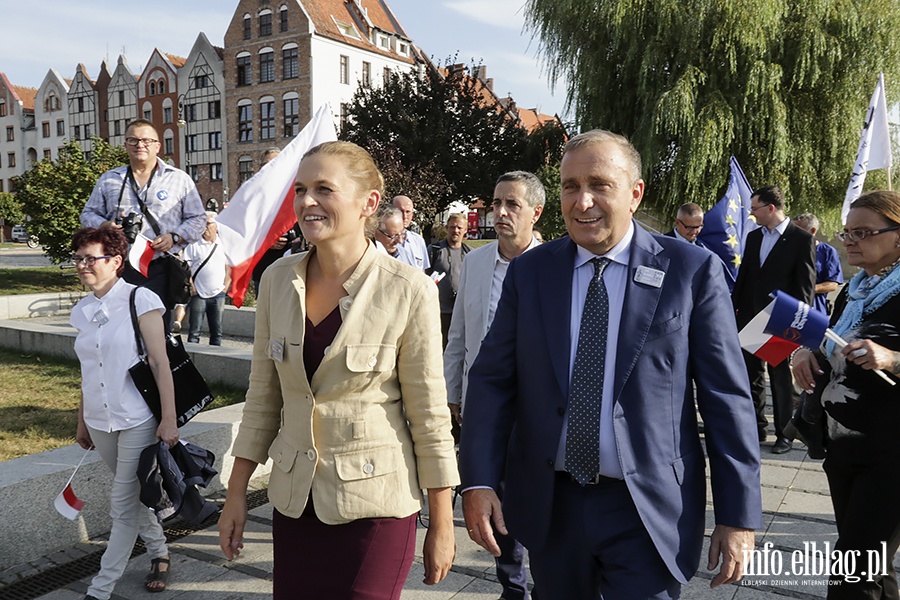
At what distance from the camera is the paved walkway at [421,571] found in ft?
12.8

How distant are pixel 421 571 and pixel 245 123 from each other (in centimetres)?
5319

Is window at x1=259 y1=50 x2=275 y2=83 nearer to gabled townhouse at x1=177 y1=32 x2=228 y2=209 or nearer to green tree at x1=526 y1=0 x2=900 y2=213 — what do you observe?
gabled townhouse at x1=177 y1=32 x2=228 y2=209

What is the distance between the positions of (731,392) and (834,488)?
1.47 m

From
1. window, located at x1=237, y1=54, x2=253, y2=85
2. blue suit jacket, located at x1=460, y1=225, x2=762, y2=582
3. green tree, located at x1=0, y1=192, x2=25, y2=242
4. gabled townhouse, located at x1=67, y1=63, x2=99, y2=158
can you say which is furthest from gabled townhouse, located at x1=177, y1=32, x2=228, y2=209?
blue suit jacket, located at x1=460, y1=225, x2=762, y2=582

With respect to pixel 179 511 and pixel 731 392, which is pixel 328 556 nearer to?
pixel 731 392

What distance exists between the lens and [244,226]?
6402mm

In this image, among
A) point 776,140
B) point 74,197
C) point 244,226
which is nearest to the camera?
point 244,226

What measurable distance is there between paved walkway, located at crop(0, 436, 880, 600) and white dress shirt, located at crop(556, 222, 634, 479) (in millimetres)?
1939

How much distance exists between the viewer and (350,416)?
2385mm

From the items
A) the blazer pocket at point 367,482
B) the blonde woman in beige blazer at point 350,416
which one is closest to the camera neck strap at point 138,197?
the blonde woman in beige blazer at point 350,416

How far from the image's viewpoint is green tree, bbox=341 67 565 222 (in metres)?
37.5

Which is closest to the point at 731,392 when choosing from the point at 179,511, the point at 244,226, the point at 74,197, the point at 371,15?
the point at 179,511

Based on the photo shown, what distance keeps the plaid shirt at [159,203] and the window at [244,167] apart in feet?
164

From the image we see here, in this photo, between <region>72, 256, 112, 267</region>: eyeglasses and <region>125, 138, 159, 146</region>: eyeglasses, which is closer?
<region>72, 256, 112, 267</region>: eyeglasses
